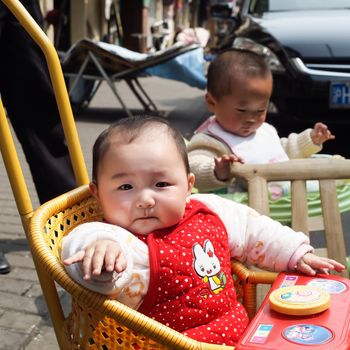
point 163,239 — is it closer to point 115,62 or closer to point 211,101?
point 211,101

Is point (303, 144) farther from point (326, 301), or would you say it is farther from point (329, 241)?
point (326, 301)

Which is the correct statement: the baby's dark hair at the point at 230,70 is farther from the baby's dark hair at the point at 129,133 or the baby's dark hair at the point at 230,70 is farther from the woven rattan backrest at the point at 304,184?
the baby's dark hair at the point at 129,133

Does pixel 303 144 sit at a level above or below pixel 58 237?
below

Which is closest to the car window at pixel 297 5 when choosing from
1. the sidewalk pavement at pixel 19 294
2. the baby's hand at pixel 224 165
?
the sidewalk pavement at pixel 19 294

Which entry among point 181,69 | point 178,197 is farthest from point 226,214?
point 181,69

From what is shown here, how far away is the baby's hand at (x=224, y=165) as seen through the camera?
95.7 inches

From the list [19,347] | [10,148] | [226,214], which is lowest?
[19,347]

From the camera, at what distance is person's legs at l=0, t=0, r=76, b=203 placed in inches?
131

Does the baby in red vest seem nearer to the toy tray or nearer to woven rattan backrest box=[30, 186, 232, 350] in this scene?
woven rattan backrest box=[30, 186, 232, 350]

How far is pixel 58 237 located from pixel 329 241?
0.99 metres

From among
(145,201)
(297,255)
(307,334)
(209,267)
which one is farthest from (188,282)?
(307,334)

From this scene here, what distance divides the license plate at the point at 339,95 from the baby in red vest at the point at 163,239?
11.9 feet

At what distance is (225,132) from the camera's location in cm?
293

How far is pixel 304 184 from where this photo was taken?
2387 mm
